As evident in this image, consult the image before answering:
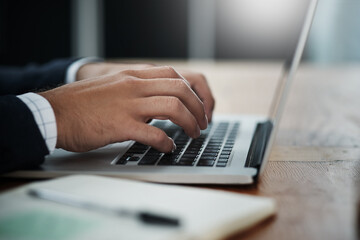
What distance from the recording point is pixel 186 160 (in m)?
0.70

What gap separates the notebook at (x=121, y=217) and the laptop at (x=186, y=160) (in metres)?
0.10

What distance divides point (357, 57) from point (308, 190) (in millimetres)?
3682

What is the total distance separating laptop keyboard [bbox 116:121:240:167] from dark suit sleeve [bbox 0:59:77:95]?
1.43 feet

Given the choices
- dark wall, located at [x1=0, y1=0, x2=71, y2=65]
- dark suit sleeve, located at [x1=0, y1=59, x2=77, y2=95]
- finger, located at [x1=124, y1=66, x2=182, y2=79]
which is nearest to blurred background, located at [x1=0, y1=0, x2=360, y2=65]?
dark wall, located at [x1=0, y1=0, x2=71, y2=65]

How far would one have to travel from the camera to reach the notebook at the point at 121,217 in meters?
0.41

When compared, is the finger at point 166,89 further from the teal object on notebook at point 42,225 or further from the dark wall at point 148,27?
the dark wall at point 148,27

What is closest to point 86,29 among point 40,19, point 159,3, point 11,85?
point 40,19

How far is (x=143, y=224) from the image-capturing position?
0.42 metres

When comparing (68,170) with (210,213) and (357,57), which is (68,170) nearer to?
(210,213)

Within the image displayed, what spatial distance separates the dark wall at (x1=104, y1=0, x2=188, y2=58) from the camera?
4.38 m

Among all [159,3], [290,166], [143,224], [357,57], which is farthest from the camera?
[159,3]

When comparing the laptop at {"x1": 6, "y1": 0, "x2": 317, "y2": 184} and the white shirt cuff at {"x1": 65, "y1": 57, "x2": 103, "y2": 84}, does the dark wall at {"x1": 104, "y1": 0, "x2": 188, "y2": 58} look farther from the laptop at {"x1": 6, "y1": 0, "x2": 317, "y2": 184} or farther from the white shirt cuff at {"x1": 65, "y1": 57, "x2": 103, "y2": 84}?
the laptop at {"x1": 6, "y1": 0, "x2": 317, "y2": 184}

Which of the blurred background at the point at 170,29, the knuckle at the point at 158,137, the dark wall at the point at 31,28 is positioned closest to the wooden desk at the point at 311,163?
the knuckle at the point at 158,137

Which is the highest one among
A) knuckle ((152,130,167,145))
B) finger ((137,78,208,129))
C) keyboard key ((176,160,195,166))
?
finger ((137,78,208,129))
